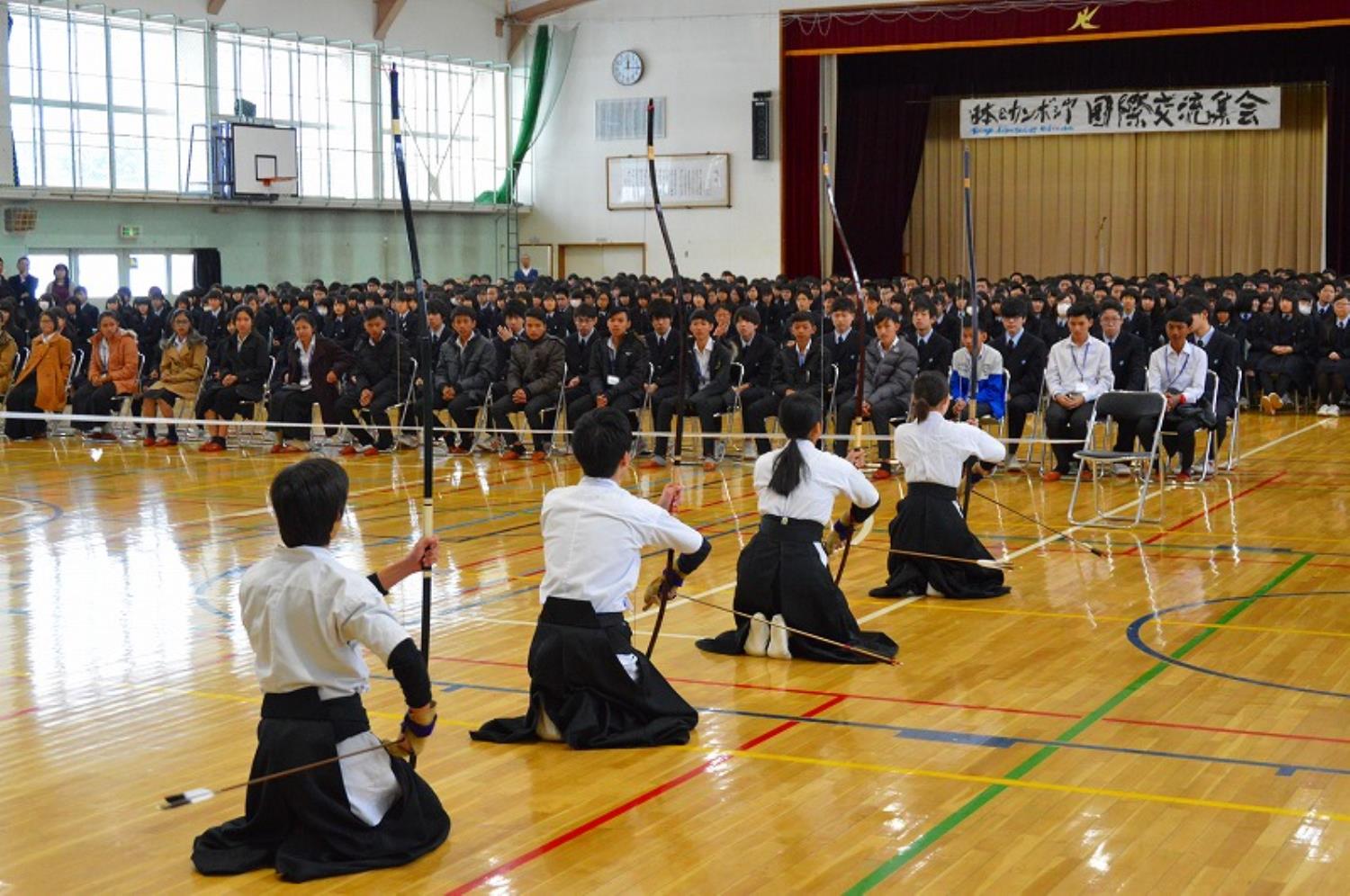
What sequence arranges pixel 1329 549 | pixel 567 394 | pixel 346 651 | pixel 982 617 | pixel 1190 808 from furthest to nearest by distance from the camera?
pixel 567 394
pixel 1329 549
pixel 982 617
pixel 1190 808
pixel 346 651

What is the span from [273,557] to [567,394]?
405 inches

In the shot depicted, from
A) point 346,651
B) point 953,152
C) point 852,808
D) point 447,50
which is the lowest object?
point 852,808

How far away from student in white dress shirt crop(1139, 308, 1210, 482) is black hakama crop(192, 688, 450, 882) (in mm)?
8350

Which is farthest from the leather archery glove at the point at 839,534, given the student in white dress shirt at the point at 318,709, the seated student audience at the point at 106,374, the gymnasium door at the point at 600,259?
the gymnasium door at the point at 600,259

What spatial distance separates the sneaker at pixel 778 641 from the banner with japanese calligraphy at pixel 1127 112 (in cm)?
2241

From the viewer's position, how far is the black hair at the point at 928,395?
836 centimetres

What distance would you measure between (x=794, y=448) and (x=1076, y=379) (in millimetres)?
6083

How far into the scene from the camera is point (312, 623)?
445 centimetres

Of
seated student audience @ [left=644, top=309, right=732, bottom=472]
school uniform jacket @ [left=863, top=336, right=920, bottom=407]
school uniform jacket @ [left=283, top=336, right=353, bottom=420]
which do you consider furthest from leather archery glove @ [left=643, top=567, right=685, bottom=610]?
school uniform jacket @ [left=283, top=336, right=353, bottom=420]

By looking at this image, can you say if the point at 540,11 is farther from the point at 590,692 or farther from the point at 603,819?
the point at 603,819

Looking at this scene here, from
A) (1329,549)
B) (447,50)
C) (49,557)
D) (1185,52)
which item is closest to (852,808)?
(1329,549)

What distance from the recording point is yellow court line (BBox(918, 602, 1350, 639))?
7496 millimetres

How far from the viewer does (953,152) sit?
1166 inches

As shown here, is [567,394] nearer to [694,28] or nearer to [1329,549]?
[1329,549]
